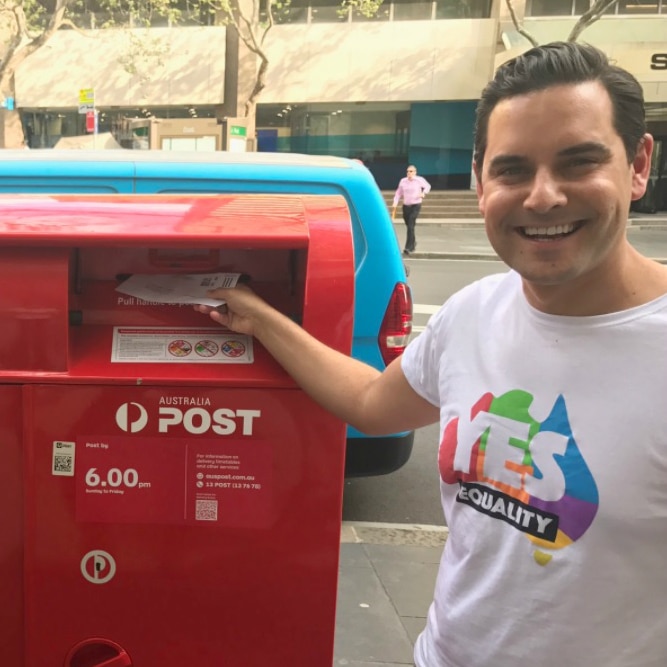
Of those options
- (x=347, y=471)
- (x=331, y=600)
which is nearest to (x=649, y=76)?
(x=347, y=471)

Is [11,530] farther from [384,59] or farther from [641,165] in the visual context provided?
[384,59]

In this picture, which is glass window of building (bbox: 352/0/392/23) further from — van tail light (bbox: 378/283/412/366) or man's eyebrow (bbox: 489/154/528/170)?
man's eyebrow (bbox: 489/154/528/170)

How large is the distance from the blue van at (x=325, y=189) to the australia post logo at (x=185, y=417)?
179 centimetres

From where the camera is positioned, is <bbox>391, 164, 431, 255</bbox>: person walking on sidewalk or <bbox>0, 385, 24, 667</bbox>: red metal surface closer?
<bbox>0, 385, 24, 667</bbox>: red metal surface

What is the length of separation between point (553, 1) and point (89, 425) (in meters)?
24.4

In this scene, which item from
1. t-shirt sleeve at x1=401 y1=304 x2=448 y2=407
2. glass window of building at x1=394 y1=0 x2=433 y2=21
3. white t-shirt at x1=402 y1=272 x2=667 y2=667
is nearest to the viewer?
white t-shirt at x1=402 y1=272 x2=667 y2=667

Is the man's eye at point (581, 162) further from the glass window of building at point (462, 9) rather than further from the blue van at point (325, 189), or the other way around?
the glass window of building at point (462, 9)

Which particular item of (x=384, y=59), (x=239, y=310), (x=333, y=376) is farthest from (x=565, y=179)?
(x=384, y=59)

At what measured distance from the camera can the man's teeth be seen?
1159mm

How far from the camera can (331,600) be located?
1.84m

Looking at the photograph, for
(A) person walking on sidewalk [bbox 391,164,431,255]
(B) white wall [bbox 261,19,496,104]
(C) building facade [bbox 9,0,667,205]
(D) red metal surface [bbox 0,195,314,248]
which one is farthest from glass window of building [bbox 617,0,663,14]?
(D) red metal surface [bbox 0,195,314,248]

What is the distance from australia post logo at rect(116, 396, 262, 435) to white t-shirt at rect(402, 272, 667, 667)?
577mm

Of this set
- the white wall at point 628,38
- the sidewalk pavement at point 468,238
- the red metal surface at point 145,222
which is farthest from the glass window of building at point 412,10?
the red metal surface at point 145,222

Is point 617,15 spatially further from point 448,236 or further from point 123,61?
point 123,61
